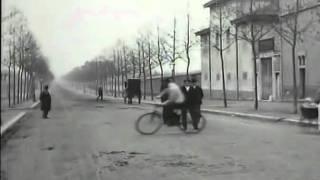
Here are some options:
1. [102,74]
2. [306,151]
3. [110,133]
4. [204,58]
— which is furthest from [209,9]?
[102,74]

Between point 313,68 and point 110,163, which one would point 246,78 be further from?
point 110,163

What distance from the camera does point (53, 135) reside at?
60.0ft

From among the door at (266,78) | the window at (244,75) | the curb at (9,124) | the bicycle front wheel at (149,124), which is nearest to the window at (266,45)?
the door at (266,78)

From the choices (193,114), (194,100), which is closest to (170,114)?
(193,114)

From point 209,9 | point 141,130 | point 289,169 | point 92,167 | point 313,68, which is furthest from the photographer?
point 209,9

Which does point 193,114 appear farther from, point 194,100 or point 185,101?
point 185,101

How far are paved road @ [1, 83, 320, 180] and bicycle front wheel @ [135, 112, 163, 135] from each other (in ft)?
0.76

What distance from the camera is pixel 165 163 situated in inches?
425

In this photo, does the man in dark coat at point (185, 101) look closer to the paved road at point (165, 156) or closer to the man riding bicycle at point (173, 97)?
the man riding bicycle at point (173, 97)

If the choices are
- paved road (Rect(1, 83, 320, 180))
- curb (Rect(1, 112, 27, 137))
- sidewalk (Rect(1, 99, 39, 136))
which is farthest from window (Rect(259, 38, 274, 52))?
paved road (Rect(1, 83, 320, 180))

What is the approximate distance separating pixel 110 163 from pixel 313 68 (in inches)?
1203

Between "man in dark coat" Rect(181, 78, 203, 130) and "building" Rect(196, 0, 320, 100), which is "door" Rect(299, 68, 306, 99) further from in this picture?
"man in dark coat" Rect(181, 78, 203, 130)

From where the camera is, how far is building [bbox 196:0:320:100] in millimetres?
38562

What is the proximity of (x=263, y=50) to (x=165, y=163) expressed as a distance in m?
39.4
